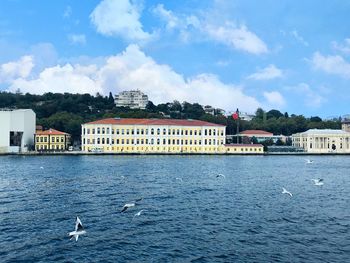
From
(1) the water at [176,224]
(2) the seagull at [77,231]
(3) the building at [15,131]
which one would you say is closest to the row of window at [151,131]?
(3) the building at [15,131]

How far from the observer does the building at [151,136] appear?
94.8 m

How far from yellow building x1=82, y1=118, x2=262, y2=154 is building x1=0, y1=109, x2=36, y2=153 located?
11.8 m

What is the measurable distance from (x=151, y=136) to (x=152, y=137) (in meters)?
0.31

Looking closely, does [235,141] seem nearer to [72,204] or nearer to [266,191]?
[266,191]

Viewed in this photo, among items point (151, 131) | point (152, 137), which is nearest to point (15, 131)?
point (151, 131)

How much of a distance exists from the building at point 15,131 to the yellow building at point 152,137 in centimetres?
1176

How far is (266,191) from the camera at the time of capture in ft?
101

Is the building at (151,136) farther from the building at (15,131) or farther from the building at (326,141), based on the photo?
the building at (326,141)

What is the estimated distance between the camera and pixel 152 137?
97.1m

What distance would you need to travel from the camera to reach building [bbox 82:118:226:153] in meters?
94.8

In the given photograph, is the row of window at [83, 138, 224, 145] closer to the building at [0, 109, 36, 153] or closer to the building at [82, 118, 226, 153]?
the building at [82, 118, 226, 153]

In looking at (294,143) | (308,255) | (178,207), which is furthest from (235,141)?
(308,255)

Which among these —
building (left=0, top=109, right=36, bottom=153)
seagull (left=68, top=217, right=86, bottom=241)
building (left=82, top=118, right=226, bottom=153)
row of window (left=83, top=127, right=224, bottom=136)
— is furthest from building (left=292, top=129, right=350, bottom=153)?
seagull (left=68, top=217, right=86, bottom=241)

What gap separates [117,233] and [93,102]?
499 ft
